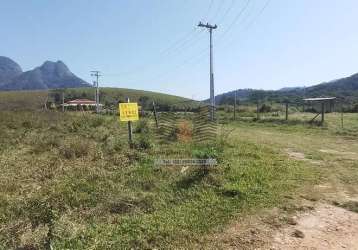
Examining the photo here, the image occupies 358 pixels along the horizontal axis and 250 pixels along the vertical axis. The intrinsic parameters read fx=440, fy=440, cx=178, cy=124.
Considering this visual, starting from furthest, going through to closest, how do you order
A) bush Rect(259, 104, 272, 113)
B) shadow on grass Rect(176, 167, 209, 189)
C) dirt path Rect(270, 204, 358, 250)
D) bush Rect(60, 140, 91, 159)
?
1. bush Rect(259, 104, 272, 113)
2. bush Rect(60, 140, 91, 159)
3. shadow on grass Rect(176, 167, 209, 189)
4. dirt path Rect(270, 204, 358, 250)

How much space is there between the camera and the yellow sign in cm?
1175

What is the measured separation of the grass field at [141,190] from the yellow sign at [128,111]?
0.83 metres

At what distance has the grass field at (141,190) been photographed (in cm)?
565

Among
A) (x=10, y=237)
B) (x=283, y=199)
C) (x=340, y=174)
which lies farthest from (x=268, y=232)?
(x=340, y=174)

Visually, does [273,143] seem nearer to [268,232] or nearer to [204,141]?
[204,141]

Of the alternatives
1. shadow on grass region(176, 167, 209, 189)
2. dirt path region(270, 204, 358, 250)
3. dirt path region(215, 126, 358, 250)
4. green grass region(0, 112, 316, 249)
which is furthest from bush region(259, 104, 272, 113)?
dirt path region(270, 204, 358, 250)

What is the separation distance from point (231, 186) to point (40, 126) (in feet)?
44.5

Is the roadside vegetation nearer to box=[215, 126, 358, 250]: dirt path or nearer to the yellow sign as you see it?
box=[215, 126, 358, 250]: dirt path

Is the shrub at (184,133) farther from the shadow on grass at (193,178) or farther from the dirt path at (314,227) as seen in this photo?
the dirt path at (314,227)

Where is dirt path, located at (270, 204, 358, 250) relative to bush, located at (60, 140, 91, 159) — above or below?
below

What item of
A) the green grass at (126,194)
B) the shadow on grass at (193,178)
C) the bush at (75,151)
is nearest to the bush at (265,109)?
the green grass at (126,194)

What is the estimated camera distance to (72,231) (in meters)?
5.55

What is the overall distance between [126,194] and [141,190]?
1.60ft

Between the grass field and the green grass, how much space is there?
14 millimetres
